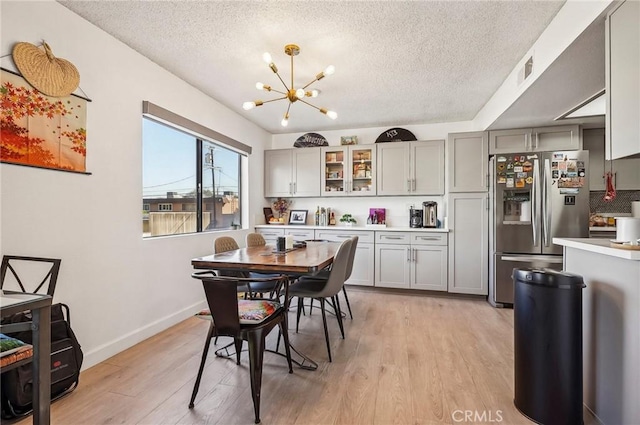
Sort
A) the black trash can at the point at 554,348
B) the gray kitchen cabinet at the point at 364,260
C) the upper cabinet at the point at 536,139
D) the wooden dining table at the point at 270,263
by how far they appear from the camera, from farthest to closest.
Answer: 1. the gray kitchen cabinet at the point at 364,260
2. the upper cabinet at the point at 536,139
3. the wooden dining table at the point at 270,263
4. the black trash can at the point at 554,348

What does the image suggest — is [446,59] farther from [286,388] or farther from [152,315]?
[152,315]

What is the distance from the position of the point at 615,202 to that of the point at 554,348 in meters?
3.68

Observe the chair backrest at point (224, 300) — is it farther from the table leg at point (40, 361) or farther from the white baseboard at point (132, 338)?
the white baseboard at point (132, 338)

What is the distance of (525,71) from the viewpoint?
2.59m

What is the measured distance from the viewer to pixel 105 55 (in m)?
2.36

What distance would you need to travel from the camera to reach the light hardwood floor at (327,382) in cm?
169

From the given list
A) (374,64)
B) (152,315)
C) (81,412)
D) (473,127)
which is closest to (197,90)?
(374,64)

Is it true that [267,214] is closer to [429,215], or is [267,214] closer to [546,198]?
[429,215]

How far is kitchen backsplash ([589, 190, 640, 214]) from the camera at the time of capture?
3936 mm

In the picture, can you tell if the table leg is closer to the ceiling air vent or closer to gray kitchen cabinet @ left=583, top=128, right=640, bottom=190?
the ceiling air vent

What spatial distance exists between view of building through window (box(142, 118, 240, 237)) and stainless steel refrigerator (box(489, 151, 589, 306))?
11.4 ft

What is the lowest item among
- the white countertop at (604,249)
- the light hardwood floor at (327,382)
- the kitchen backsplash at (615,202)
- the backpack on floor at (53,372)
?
the light hardwood floor at (327,382)

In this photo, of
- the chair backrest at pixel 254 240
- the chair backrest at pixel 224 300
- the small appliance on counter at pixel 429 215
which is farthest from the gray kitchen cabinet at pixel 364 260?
the chair backrest at pixel 224 300

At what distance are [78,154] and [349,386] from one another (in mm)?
2471
